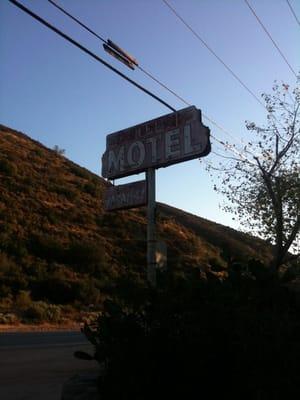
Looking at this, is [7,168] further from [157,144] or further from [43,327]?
→ [157,144]

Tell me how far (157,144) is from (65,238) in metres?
32.0

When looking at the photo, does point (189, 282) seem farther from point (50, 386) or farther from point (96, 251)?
point (96, 251)

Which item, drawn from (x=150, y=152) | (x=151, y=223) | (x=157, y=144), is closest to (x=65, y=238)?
(x=150, y=152)

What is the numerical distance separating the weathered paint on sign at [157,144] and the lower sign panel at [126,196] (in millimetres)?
337

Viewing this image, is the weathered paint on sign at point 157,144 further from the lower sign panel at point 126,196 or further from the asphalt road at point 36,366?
the asphalt road at point 36,366

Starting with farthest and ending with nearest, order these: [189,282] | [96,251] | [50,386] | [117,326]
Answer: [96,251]
[50,386]
[189,282]
[117,326]

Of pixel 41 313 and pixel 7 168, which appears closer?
pixel 41 313

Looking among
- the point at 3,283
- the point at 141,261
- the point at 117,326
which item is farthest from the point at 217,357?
the point at 141,261

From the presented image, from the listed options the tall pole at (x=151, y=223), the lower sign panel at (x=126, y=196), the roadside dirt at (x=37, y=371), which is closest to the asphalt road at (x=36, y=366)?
the roadside dirt at (x=37, y=371)

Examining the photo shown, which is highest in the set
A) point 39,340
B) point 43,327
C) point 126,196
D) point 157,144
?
point 157,144

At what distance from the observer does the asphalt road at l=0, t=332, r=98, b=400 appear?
7.86 m

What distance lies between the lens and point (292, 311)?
18.2 ft

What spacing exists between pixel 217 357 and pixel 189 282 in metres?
1.27

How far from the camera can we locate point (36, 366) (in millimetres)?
10727
